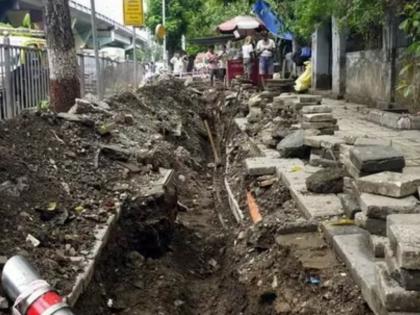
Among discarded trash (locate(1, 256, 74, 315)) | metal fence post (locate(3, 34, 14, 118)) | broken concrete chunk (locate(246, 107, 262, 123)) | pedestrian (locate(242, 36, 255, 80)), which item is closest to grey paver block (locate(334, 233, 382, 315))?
Answer: discarded trash (locate(1, 256, 74, 315))

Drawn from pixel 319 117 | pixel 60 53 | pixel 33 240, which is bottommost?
pixel 33 240

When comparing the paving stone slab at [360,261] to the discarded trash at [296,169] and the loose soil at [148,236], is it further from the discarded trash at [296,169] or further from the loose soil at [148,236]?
the discarded trash at [296,169]

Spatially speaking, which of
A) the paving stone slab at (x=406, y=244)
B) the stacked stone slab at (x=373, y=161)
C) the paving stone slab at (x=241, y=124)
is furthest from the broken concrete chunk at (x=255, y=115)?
the paving stone slab at (x=406, y=244)

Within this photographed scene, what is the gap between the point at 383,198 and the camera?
3982 millimetres

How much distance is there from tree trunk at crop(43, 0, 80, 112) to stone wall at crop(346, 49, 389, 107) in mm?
5482

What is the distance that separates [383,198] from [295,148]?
3.21m

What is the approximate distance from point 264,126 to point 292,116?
61 centimetres

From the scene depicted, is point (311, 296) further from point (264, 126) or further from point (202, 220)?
point (264, 126)

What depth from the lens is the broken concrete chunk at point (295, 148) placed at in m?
7.16

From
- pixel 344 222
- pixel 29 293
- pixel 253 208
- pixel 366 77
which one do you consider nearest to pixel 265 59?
pixel 366 77

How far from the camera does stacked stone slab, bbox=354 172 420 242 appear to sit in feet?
12.5

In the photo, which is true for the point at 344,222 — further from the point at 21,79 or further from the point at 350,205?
the point at 21,79

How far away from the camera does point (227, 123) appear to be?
14.9 meters

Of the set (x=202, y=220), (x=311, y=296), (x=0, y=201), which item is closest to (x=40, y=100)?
(x=202, y=220)
